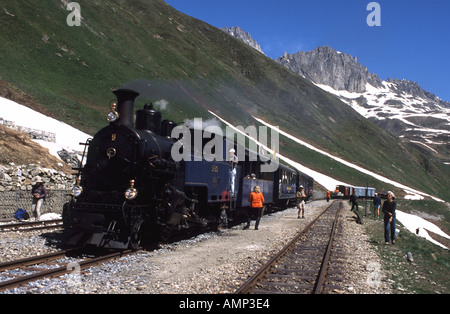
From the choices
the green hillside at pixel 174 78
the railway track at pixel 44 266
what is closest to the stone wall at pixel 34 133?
the green hillside at pixel 174 78

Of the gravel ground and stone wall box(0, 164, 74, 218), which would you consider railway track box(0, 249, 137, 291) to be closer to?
the gravel ground

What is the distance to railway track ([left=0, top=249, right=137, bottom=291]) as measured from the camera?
6781 mm

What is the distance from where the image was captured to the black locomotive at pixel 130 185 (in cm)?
939

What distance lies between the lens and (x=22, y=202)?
15.8 metres

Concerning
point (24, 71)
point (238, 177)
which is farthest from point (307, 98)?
point (238, 177)

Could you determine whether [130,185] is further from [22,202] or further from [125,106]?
→ [22,202]

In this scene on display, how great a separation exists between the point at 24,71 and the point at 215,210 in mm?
38867

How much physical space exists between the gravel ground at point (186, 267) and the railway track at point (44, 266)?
7.0 inches

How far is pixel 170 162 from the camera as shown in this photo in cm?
1013

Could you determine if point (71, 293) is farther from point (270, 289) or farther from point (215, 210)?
point (215, 210)

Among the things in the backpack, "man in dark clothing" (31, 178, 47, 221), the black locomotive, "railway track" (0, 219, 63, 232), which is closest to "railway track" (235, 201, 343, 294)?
the black locomotive

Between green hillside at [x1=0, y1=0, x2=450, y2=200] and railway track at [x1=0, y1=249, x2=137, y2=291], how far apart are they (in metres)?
20.3

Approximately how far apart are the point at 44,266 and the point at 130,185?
264 centimetres

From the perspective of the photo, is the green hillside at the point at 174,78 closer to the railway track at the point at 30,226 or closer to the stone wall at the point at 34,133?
the stone wall at the point at 34,133
